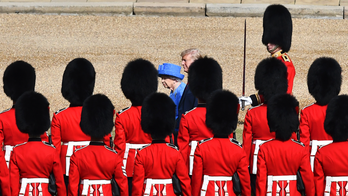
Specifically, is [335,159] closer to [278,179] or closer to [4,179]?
[278,179]

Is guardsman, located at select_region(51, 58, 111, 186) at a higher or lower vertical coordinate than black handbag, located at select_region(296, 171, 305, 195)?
higher

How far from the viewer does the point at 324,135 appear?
505 cm

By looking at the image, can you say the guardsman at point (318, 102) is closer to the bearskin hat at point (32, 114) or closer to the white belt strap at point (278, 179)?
the white belt strap at point (278, 179)

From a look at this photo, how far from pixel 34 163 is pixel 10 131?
63cm

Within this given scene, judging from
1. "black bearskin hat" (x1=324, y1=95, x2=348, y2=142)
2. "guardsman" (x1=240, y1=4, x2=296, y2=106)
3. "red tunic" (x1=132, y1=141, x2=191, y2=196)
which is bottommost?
"red tunic" (x1=132, y1=141, x2=191, y2=196)

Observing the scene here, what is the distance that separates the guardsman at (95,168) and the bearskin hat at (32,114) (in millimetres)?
380

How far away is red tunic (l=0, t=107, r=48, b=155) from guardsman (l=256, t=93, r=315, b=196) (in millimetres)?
1761

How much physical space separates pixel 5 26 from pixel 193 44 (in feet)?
13.6

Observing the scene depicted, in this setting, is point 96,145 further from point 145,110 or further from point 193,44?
point 193,44

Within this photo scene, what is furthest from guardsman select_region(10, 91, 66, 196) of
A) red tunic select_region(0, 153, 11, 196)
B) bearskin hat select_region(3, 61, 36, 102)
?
bearskin hat select_region(3, 61, 36, 102)

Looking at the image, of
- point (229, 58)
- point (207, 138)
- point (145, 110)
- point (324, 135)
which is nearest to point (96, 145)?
point (145, 110)

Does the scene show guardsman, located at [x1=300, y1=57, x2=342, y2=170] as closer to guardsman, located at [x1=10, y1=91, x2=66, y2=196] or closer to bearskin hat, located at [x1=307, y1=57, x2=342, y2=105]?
bearskin hat, located at [x1=307, y1=57, x2=342, y2=105]

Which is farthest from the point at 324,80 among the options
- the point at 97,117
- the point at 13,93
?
the point at 13,93

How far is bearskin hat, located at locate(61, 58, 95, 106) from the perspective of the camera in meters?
5.27
